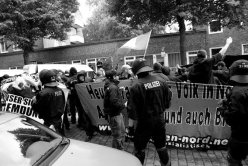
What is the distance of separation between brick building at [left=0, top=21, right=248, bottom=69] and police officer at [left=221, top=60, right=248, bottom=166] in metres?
15.1

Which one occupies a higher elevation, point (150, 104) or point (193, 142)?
point (150, 104)

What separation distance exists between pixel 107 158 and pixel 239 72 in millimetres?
2024

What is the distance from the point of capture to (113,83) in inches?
218

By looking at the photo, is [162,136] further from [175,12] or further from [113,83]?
[175,12]

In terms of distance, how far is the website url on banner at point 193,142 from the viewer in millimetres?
5920

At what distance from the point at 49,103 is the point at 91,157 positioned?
238 centimetres

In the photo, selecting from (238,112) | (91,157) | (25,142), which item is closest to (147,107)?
(238,112)

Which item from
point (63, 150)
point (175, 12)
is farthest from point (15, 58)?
point (63, 150)

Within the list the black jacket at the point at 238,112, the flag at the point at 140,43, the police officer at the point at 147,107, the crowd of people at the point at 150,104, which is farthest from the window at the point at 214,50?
the black jacket at the point at 238,112

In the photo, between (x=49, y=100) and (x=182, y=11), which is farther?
(x=182, y=11)

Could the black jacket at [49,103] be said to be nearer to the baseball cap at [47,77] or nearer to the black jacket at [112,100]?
the baseball cap at [47,77]

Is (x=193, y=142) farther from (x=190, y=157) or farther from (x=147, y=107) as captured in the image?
(x=147, y=107)

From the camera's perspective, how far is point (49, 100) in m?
5.22

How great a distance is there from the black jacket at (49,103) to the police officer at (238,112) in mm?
2934
